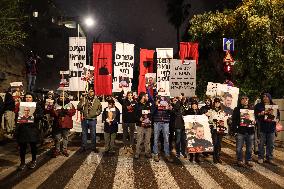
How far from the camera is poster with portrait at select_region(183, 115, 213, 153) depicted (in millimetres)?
11133

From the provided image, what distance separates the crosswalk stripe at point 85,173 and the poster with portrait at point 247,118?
4049 mm

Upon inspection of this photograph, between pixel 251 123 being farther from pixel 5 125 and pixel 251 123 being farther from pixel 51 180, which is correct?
pixel 5 125

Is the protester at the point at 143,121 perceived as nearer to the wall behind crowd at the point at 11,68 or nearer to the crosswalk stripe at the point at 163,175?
the crosswalk stripe at the point at 163,175

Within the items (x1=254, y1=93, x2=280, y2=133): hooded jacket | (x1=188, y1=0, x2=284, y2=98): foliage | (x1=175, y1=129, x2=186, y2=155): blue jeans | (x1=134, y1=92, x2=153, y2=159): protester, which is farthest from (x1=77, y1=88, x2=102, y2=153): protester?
(x1=188, y1=0, x2=284, y2=98): foliage

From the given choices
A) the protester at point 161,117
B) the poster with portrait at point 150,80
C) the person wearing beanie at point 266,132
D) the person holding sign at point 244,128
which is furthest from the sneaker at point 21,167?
the poster with portrait at point 150,80

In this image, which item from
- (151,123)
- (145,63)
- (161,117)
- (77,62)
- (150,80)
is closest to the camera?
(161,117)

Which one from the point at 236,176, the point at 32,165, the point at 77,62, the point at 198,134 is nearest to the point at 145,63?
the point at 77,62

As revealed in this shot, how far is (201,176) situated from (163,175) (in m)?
0.87

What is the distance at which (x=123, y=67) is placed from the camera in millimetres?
16797

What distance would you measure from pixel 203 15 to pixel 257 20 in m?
3.51

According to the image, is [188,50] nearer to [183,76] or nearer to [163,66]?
[163,66]

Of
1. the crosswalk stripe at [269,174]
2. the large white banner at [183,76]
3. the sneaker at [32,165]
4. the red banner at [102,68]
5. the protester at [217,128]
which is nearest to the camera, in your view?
the crosswalk stripe at [269,174]

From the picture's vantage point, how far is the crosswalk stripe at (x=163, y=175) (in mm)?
8430

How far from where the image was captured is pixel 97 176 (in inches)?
366
